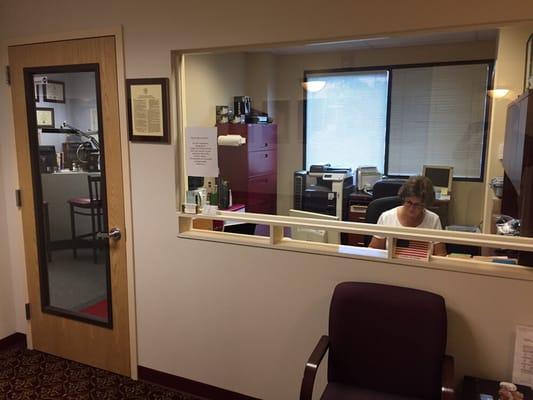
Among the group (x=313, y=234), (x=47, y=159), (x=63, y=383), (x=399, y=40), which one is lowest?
(x=63, y=383)

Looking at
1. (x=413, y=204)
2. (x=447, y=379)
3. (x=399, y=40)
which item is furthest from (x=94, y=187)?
(x=399, y=40)

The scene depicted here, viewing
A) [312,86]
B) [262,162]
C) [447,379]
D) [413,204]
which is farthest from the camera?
[312,86]

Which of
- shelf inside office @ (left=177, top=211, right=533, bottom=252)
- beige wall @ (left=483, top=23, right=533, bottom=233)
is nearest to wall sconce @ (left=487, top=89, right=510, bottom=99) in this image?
beige wall @ (left=483, top=23, right=533, bottom=233)

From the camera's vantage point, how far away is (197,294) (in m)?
2.53

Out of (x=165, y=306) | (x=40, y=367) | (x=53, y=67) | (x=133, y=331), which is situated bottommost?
(x=40, y=367)

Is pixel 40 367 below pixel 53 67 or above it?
below

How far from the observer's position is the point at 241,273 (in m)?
2.38

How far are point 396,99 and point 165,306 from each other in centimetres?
393

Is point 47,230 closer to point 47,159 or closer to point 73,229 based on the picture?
point 73,229

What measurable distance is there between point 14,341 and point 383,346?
2.69m

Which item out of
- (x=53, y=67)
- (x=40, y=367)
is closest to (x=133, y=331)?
(x=40, y=367)

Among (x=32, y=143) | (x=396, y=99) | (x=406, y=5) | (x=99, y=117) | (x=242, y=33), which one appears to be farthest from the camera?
(x=396, y=99)

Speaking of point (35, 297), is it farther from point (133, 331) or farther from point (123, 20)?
point (123, 20)

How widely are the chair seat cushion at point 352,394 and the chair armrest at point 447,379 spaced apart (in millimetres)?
216
